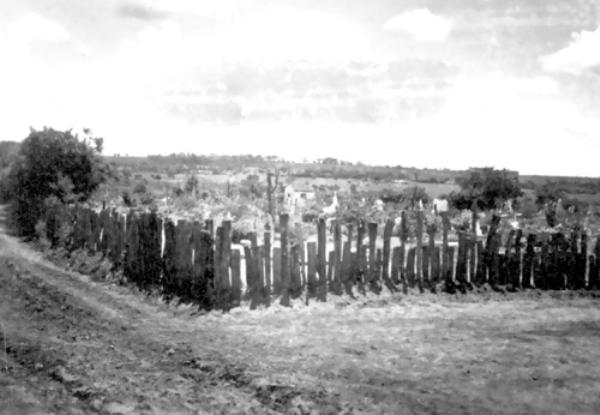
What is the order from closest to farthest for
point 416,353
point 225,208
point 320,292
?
point 416,353, point 320,292, point 225,208

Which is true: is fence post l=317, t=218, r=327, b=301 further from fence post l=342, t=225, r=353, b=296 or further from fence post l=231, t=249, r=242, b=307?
fence post l=231, t=249, r=242, b=307

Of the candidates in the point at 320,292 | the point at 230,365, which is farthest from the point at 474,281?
the point at 230,365

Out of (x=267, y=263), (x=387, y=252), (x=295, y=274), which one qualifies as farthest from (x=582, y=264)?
(x=267, y=263)

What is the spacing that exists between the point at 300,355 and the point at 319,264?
304 centimetres

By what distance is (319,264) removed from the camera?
31.6 feet

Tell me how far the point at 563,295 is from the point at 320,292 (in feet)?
16.1

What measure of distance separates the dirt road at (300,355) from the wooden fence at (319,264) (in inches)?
20.2

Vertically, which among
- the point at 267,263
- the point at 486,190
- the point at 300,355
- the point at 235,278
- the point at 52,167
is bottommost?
the point at 300,355

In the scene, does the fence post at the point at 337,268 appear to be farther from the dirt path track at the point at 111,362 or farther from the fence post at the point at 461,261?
the dirt path track at the point at 111,362

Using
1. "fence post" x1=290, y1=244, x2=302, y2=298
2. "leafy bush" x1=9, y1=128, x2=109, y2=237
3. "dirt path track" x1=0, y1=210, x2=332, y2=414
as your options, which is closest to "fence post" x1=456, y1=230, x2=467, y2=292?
"fence post" x1=290, y1=244, x2=302, y2=298

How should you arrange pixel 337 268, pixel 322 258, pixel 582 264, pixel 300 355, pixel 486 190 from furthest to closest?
pixel 486 190 < pixel 582 264 < pixel 337 268 < pixel 322 258 < pixel 300 355

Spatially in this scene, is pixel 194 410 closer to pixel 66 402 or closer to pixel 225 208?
pixel 66 402

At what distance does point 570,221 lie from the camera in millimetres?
23875

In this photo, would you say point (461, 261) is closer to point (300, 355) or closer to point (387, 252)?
point (387, 252)
